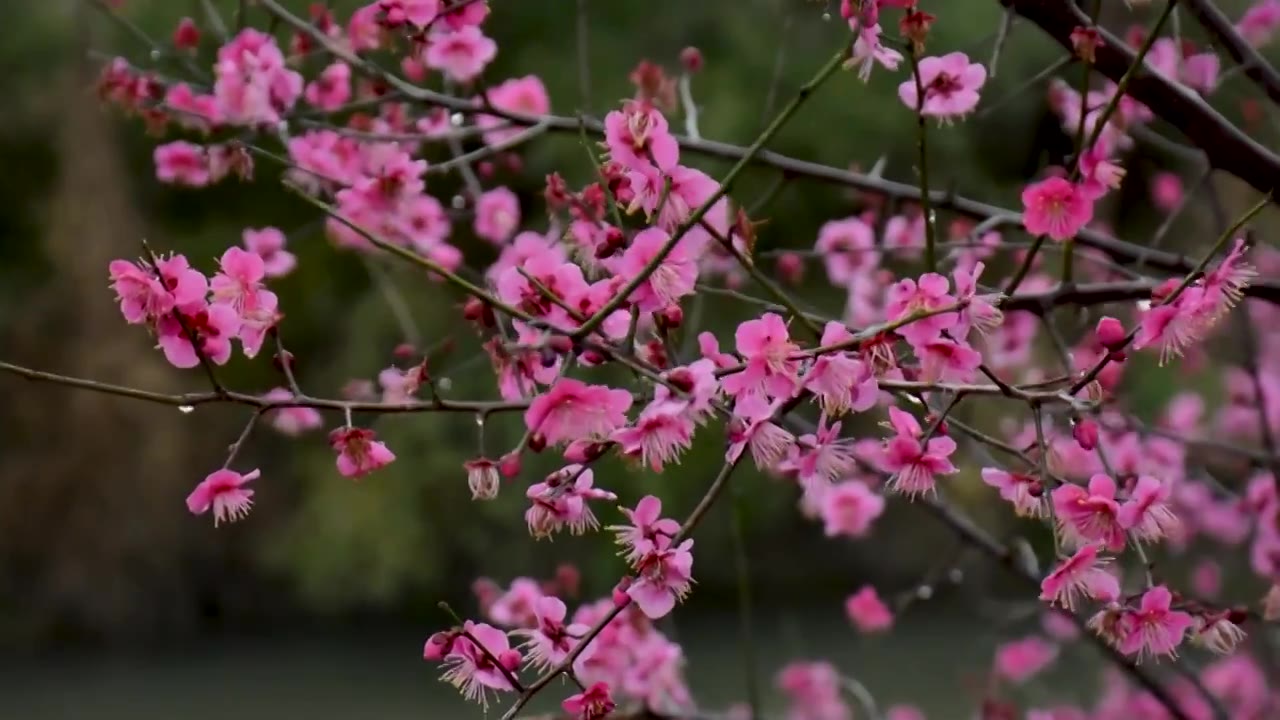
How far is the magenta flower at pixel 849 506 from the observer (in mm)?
1354

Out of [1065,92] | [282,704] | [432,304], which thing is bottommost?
[282,704]

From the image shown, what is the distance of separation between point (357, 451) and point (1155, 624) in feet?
1.41

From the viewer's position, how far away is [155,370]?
330cm

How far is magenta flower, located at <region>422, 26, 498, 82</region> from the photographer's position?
109cm

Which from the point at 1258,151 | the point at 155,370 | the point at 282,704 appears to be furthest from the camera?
the point at 155,370

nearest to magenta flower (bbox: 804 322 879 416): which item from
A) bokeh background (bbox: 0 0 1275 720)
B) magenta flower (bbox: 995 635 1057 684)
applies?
magenta flower (bbox: 995 635 1057 684)

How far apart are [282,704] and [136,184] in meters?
1.54

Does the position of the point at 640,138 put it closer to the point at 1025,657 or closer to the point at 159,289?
the point at 159,289

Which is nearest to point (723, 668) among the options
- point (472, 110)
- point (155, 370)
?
point (155, 370)

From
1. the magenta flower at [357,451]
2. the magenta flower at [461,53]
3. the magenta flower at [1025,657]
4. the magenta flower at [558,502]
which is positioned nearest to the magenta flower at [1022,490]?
the magenta flower at [558,502]

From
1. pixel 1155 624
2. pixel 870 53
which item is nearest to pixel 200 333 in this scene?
pixel 870 53

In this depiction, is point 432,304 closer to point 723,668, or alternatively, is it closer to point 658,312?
Result: point 723,668

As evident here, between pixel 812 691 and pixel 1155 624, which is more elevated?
pixel 1155 624

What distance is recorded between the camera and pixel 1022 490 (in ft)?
2.36
